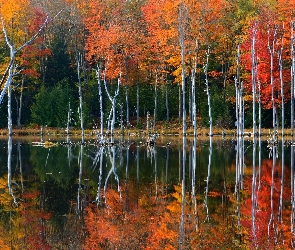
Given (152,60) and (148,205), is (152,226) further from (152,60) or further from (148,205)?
(152,60)

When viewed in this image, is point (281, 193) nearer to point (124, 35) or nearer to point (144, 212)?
point (144, 212)

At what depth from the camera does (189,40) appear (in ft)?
153

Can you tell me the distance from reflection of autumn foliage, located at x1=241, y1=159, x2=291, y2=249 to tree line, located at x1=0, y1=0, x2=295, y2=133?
2816 centimetres

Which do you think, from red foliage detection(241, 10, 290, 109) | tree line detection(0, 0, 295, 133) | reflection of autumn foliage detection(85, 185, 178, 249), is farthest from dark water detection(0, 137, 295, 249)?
tree line detection(0, 0, 295, 133)

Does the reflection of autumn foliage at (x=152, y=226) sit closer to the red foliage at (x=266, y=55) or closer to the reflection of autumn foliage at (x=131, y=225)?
the reflection of autumn foliage at (x=131, y=225)

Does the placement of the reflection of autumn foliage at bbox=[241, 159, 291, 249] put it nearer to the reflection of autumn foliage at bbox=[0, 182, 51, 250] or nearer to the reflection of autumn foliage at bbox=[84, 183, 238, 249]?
the reflection of autumn foliage at bbox=[84, 183, 238, 249]

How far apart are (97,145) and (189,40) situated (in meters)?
16.1

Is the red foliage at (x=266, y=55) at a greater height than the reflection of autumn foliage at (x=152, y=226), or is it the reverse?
the red foliage at (x=266, y=55)

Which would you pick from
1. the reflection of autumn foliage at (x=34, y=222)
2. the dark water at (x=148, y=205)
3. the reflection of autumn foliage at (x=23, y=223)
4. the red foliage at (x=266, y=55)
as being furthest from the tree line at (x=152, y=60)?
the reflection of autumn foliage at (x=34, y=222)

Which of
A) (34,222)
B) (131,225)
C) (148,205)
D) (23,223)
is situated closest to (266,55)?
(148,205)

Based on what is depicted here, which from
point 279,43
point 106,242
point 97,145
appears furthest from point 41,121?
point 106,242

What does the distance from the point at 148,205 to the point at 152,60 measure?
38.5 metres

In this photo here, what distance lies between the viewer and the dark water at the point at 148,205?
958cm

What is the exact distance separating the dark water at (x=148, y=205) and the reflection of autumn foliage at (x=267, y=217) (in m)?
0.02
